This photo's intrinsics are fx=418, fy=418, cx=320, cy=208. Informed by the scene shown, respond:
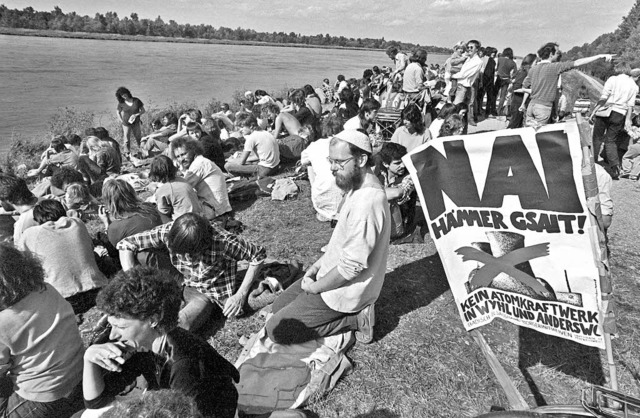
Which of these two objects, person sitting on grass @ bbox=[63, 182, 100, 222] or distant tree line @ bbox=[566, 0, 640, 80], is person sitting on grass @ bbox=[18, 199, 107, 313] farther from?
distant tree line @ bbox=[566, 0, 640, 80]

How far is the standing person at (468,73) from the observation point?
28.7 feet

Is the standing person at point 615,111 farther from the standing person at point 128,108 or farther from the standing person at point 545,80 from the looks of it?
the standing person at point 128,108

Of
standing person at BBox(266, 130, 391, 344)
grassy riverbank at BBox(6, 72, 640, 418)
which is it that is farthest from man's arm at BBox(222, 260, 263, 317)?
standing person at BBox(266, 130, 391, 344)

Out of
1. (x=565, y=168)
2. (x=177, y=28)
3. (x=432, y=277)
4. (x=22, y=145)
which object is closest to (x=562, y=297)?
(x=565, y=168)

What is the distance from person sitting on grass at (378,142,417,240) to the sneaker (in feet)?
5.28

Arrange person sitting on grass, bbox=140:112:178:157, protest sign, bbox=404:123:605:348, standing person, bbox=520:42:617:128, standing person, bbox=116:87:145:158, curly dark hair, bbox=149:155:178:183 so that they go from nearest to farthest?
protest sign, bbox=404:123:605:348 → curly dark hair, bbox=149:155:178:183 → standing person, bbox=520:42:617:128 → person sitting on grass, bbox=140:112:178:157 → standing person, bbox=116:87:145:158

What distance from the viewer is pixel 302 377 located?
2881 millimetres

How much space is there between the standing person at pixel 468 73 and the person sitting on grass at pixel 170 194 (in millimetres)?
6357

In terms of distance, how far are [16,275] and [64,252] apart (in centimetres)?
145

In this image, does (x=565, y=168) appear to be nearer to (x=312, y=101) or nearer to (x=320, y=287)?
(x=320, y=287)

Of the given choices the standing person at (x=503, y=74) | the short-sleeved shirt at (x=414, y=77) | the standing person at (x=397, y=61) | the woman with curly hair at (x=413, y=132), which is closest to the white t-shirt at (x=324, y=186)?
the woman with curly hair at (x=413, y=132)

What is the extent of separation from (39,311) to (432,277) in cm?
338

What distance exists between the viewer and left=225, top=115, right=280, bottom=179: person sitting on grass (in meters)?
7.33

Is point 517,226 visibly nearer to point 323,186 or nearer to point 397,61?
point 323,186
